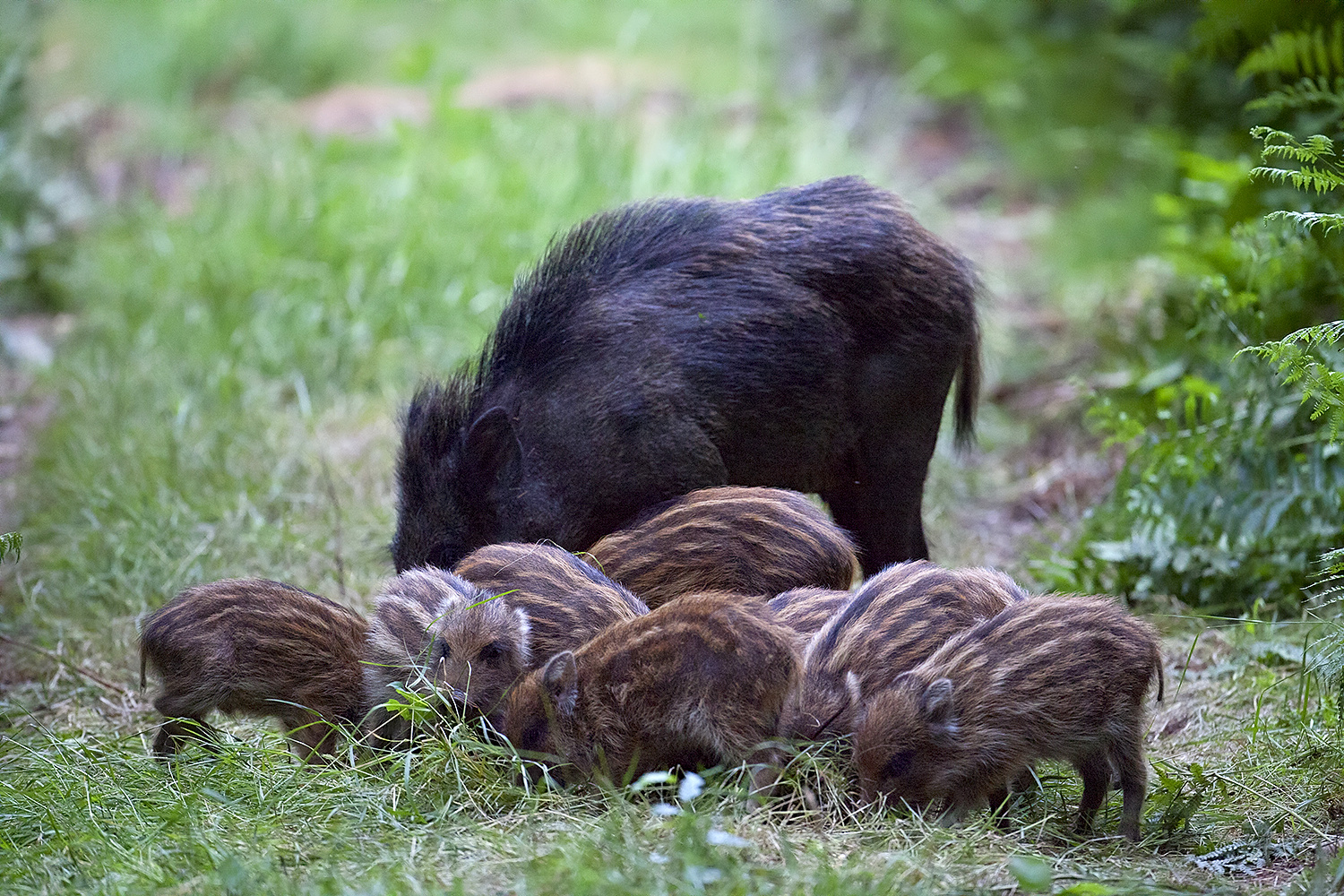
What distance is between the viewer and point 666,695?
Answer: 10.4 ft

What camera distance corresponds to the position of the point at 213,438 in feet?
19.4

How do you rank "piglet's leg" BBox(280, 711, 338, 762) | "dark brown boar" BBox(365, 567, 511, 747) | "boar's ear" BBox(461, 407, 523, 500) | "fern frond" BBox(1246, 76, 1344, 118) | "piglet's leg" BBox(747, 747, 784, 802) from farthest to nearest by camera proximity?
"fern frond" BBox(1246, 76, 1344, 118)
"boar's ear" BBox(461, 407, 523, 500)
"piglet's leg" BBox(280, 711, 338, 762)
"dark brown boar" BBox(365, 567, 511, 747)
"piglet's leg" BBox(747, 747, 784, 802)

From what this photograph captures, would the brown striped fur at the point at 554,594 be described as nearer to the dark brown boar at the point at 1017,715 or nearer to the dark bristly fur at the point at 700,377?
the dark bristly fur at the point at 700,377

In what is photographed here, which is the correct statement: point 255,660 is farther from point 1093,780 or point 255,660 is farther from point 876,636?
point 1093,780

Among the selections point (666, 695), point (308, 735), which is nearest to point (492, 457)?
point (308, 735)

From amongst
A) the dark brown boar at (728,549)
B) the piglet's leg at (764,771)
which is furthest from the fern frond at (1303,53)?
the piglet's leg at (764,771)

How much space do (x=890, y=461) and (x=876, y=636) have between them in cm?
120

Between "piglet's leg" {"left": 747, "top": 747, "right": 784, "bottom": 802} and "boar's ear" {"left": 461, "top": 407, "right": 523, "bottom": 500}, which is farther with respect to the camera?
"boar's ear" {"left": 461, "top": 407, "right": 523, "bottom": 500}

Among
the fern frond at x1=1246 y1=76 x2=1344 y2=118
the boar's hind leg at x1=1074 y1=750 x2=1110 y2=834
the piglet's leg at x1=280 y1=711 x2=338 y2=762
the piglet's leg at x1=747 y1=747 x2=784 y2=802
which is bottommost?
the piglet's leg at x1=280 y1=711 x2=338 y2=762

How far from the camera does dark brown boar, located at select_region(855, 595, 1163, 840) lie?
321 centimetres

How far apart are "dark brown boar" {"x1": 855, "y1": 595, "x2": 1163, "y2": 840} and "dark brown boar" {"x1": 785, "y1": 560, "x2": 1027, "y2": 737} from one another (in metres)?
0.07

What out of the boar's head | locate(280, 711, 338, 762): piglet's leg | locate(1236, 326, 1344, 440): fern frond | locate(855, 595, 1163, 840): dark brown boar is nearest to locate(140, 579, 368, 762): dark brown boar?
locate(280, 711, 338, 762): piglet's leg

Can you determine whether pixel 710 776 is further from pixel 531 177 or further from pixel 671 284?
pixel 531 177

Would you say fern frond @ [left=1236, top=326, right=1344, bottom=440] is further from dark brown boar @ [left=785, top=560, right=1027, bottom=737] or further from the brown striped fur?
the brown striped fur
